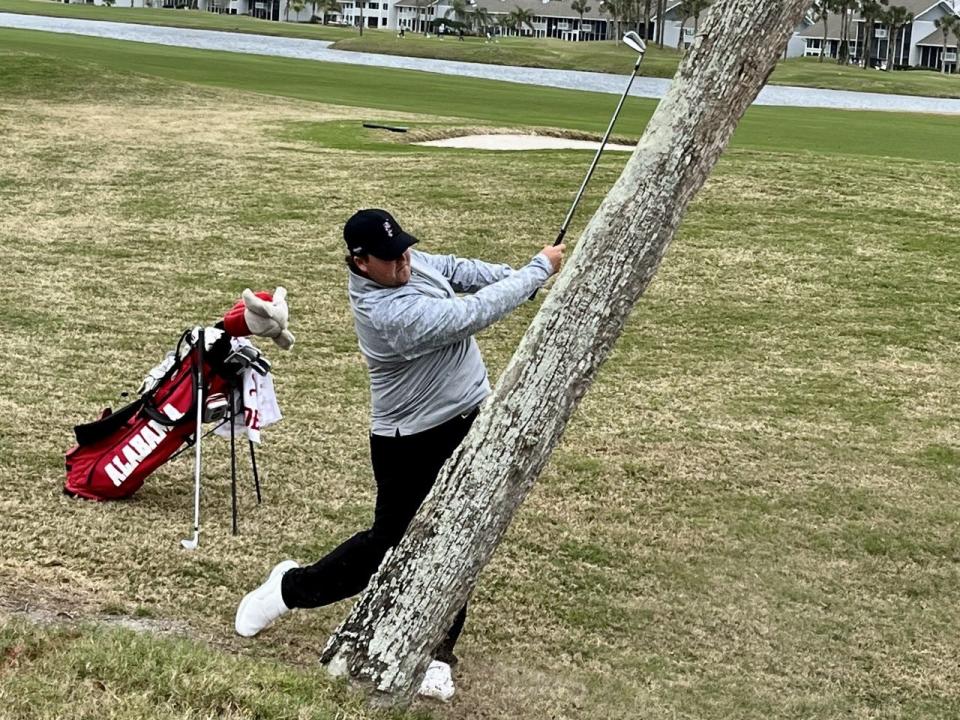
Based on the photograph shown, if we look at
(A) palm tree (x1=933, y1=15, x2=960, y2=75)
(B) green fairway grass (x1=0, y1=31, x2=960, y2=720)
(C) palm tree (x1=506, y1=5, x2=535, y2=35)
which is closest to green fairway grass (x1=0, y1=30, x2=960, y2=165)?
(B) green fairway grass (x1=0, y1=31, x2=960, y2=720)

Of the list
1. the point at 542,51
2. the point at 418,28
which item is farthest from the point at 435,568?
the point at 418,28

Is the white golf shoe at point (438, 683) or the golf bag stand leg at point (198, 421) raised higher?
the golf bag stand leg at point (198, 421)

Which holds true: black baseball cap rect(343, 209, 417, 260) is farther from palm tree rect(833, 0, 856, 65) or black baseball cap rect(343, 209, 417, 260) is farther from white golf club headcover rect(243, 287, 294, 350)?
palm tree rect(833, 0, 856, 65)

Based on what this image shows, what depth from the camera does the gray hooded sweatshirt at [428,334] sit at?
460 cm

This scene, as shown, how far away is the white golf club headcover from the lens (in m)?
6.11

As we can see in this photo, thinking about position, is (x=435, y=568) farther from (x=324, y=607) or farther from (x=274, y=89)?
(x=274, y=89)

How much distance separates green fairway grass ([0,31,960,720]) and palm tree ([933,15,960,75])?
323 ft

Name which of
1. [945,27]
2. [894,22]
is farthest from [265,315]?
[945,27]

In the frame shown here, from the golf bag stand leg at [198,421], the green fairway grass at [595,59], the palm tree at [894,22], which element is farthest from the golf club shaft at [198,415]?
the palm tree at [894,22]

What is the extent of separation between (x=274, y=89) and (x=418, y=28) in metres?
119

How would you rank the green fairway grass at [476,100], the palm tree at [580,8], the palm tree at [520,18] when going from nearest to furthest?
the green fairway grass at [476,100] < the palm tree at [580,8] < the palm tree at [520,18]

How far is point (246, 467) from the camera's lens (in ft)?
24.6

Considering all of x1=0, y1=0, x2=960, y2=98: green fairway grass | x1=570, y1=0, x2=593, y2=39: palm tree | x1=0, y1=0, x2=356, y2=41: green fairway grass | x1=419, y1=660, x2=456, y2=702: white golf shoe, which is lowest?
x1=419, y1=660, x2=456, y2=702: white golf shoe

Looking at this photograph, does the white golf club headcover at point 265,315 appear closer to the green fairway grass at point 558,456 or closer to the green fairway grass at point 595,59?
the green fairway grass at point 558,456
